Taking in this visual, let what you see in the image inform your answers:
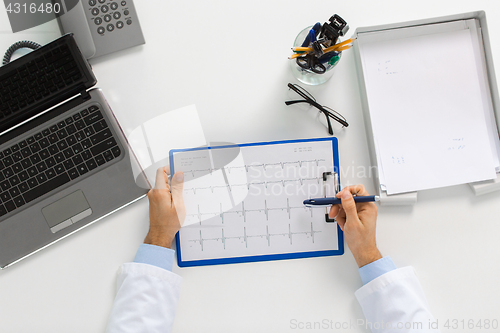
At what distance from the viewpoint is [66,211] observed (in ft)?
2.45

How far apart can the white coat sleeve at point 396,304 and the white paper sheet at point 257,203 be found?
0.43 ft

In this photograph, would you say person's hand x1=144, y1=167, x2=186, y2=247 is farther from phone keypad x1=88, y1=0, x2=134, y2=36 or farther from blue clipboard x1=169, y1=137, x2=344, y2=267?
phone keypad x1=88, y1=0, x2=134, y2=36

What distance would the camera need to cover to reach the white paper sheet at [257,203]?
79cm

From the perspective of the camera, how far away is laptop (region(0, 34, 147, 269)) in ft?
2.39

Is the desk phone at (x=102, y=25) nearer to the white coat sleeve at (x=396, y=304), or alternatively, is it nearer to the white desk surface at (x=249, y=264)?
the white desk surface at (x=249, y=264)

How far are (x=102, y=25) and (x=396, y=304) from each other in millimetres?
975

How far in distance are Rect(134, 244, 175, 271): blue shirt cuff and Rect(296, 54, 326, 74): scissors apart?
54 centimetres

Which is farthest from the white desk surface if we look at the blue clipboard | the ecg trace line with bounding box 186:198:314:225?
the ecg trace line with bounding box 186:198:314:225

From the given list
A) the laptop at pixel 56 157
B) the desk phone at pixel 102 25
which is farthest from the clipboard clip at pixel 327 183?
the desk phone at pixel 102 25

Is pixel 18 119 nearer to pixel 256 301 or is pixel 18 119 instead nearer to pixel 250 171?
pixel 250 171

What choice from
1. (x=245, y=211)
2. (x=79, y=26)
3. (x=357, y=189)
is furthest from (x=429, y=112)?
(x=79, y=26)

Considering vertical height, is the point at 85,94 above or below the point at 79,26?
below

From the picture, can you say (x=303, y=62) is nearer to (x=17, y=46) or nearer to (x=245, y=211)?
(x=245, y=211)

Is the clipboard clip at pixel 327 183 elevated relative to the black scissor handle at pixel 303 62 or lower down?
lower down
